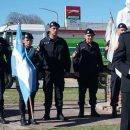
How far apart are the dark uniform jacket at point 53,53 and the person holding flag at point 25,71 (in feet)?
0.89

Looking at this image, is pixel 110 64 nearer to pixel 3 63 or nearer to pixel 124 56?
pixel 3 63

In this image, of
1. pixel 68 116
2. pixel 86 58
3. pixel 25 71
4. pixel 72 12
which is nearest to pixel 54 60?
pixel 25 71

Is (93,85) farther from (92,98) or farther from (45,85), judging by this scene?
(45,85)

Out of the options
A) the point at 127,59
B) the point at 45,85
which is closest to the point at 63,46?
the point at 45,85

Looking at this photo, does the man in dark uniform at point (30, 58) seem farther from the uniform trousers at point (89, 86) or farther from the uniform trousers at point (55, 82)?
the uniform trousers at point (89, 86)

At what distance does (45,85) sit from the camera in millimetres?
9969

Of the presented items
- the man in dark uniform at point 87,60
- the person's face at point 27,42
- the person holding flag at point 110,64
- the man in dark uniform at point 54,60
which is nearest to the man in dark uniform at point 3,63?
the person's face at point 27,42

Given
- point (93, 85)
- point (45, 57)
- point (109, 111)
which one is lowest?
point (109, 111)

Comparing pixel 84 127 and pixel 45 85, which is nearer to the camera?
pixel 84 127

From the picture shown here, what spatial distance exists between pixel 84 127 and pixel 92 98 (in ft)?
5.30

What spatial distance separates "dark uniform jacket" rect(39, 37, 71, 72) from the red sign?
4159cm

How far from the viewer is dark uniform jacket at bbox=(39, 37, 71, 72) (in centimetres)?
980

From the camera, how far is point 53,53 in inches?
386

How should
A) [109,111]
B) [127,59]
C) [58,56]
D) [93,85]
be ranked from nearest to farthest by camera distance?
[127,59] → [58,56] → [93,85] → [109,111]
